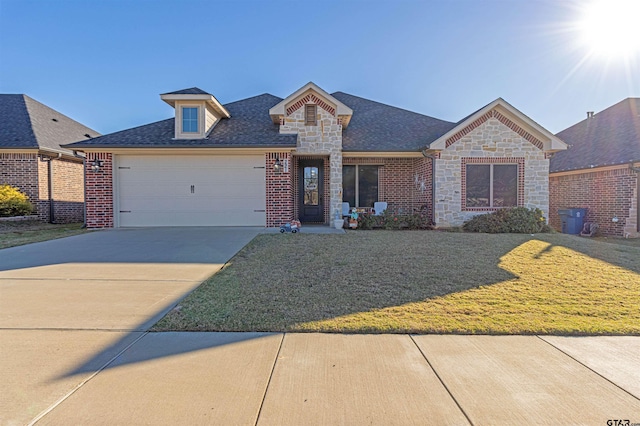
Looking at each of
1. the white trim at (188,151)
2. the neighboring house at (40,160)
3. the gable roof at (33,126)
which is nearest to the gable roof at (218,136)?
the white trim at (188,151)

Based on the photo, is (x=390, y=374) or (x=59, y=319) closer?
(x=390, y=374)

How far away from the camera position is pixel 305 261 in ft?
22.6

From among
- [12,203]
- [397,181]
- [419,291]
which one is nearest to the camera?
[419,291]

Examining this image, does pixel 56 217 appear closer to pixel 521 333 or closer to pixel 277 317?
pixel 277 317

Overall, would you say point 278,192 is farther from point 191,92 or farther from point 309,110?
point 191,92

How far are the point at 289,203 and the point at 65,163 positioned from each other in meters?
12.2

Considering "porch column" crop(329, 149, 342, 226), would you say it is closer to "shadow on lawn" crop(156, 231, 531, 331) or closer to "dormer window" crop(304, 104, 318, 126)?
"dormer window" crop(304, 104, 318, 126)

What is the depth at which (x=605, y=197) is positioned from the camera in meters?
13.0

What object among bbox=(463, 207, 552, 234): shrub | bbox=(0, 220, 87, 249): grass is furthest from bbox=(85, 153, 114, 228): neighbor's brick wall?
bbox=(463, 207, 552, 234): shrub

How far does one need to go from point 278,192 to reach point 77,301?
7.99 meters

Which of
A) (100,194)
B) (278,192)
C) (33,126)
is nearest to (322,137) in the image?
(278,192)

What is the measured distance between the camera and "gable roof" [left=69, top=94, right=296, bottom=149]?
11711mm

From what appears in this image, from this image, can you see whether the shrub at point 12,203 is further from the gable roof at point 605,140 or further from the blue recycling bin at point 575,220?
the gable roof at point 605,140

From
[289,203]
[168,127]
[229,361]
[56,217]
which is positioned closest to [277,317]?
[229,361]
